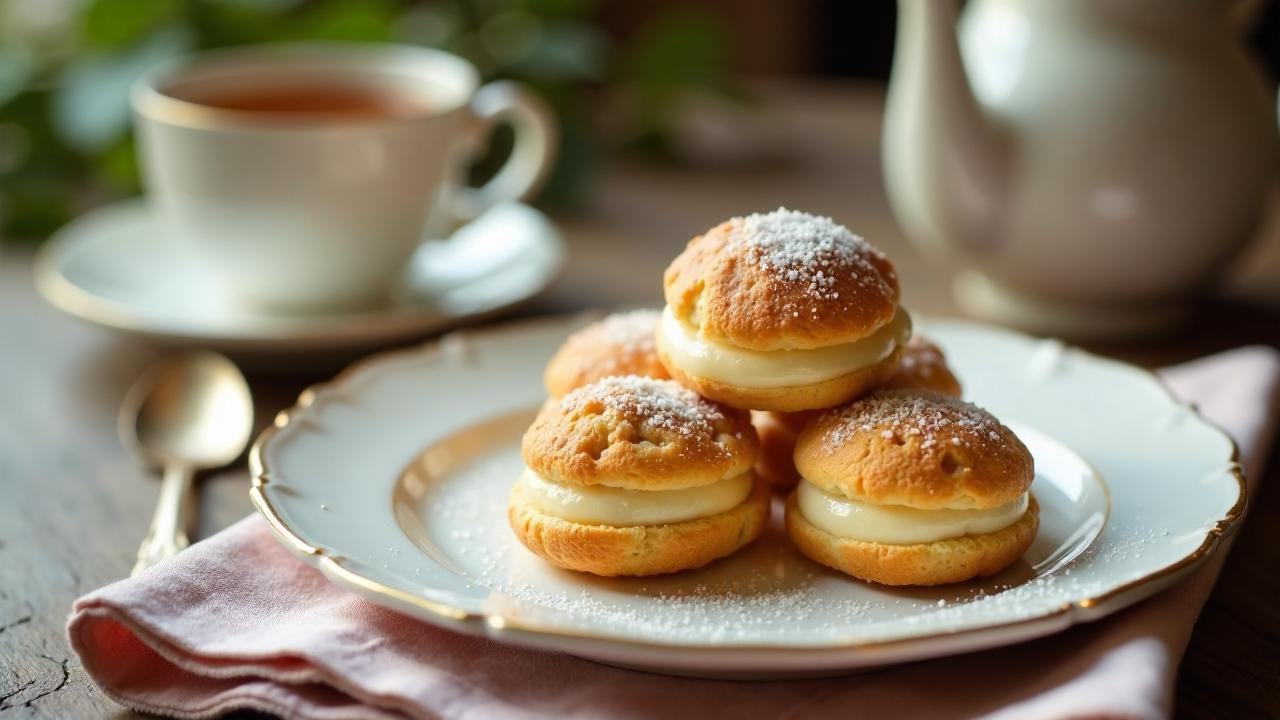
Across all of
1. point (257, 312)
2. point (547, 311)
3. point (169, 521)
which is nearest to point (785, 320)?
point (169, 521)

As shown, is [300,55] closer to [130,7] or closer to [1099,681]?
[130,7]

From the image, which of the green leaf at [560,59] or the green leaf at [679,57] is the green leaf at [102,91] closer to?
the green leaf at [560,59]

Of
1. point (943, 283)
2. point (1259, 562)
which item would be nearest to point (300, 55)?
point (943, 283)

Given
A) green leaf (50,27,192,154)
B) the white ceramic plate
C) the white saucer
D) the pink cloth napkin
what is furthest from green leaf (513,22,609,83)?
the pink cloth napkin

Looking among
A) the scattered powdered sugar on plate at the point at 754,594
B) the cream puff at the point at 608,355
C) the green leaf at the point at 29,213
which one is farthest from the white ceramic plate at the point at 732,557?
the green leaf at the point at 29,213

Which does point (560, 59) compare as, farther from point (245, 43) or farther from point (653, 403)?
point (653, 403)

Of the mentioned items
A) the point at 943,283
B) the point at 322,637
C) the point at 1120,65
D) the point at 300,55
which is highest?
the point at 1120,65
